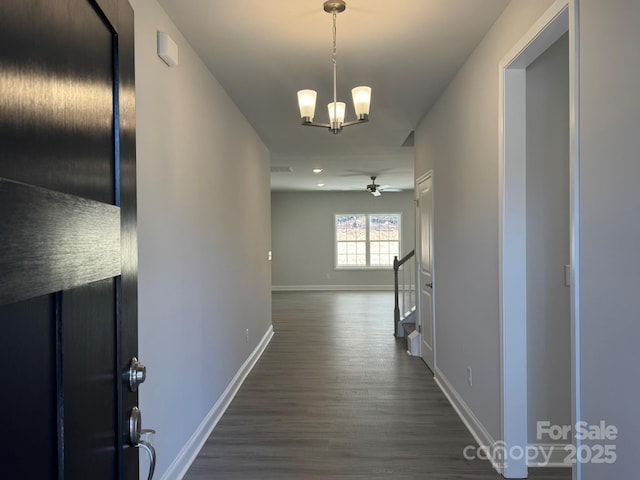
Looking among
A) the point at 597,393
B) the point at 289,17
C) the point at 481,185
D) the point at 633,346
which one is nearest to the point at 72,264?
the point at 633,346

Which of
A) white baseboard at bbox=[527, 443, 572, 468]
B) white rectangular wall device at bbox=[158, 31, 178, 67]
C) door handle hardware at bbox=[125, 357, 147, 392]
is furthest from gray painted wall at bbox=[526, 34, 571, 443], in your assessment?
door handle hardware at bbox=[125, 357, 147, 392]

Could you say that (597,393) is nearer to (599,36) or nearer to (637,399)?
(637,399)

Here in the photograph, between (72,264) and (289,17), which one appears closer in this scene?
(72,264)

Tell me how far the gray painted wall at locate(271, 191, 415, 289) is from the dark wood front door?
10.5 metres

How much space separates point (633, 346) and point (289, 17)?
223 centimetres

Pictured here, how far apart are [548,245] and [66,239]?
249 cm

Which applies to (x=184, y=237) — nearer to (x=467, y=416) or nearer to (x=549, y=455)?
(x=467, y=416)

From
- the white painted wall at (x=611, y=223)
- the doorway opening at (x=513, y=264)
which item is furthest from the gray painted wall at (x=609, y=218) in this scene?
the doorway opening at (x=513, y=264)

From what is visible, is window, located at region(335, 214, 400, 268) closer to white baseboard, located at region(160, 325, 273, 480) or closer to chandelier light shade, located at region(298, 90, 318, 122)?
white baseboard, located at region(160, 325, 273, 480)

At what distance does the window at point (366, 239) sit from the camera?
457 inches

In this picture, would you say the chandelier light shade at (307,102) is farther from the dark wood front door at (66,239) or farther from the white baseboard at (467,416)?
the white baseboard at (467,416)

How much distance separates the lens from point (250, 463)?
256cm

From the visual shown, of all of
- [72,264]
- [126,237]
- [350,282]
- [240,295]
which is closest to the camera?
[72,264]

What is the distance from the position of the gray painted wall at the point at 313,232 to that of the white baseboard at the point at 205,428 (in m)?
6.95
